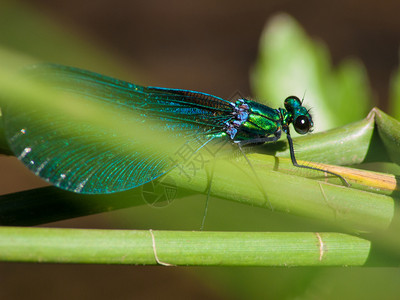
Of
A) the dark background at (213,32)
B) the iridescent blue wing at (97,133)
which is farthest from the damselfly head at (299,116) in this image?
the dark background at (213,32)

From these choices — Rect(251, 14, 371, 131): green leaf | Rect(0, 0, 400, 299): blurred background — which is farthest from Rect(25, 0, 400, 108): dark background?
Rect(251, 14, 371, 131): green leaf

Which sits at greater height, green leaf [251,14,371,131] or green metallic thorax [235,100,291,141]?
green leaf [251,14,371,131]

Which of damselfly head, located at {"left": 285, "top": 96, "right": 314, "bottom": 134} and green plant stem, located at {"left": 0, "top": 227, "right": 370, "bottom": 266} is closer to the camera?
green plant stem, located at {"left": 0, "top": 227, "right": 370, "bottom": 266}

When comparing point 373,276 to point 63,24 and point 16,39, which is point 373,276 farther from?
point 63,24

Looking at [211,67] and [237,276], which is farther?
[211,67]

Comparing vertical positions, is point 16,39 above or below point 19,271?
above

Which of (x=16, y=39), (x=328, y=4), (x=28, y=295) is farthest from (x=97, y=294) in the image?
(x=328, y=4)

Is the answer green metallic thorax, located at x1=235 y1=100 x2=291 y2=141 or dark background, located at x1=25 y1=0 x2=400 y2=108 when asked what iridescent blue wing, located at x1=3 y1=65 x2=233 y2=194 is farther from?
dark background, located at x1=25 y1=0 x2=400 y2=108
